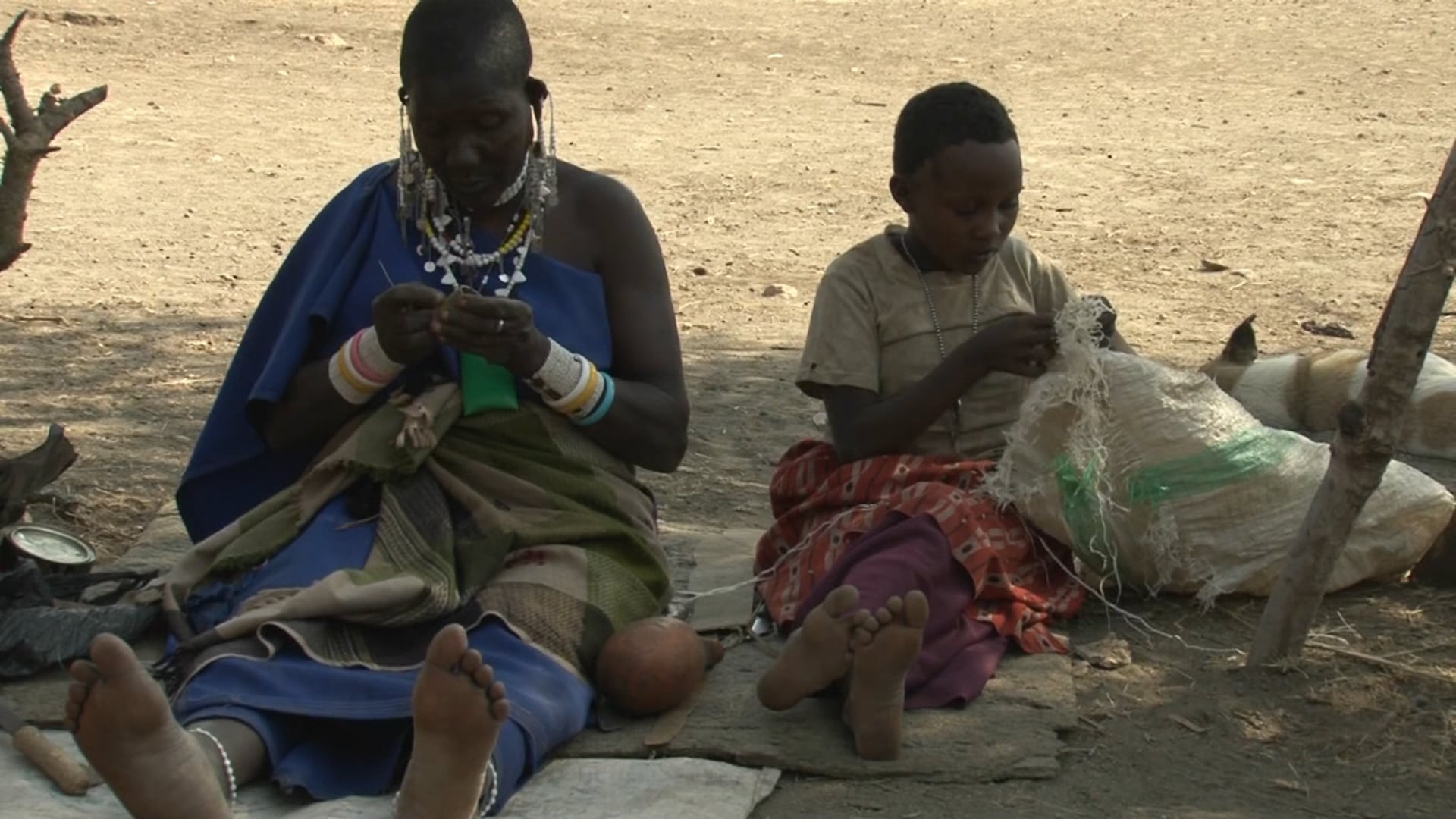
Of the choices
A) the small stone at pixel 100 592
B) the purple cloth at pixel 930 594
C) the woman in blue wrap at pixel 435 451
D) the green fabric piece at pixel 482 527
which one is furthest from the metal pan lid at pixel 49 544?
the purple cloth at pixel 930 594

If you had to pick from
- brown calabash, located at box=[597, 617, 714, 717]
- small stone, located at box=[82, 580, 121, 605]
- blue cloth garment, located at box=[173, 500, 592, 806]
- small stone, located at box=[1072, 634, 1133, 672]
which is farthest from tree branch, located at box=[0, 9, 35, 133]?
small stone, located at box=[1072, 634, 1133, 672]

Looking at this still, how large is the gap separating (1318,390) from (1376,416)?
1899 millimetres

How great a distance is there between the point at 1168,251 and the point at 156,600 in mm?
4903

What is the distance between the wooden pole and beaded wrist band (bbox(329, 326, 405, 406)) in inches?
65.7

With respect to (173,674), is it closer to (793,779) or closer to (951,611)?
(793,779)

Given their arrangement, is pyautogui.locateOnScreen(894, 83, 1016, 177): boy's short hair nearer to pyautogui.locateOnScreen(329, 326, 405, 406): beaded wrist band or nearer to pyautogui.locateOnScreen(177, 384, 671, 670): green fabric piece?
pyautogui.locateOnScreen(177, 384, 671, 670): green fabric piece

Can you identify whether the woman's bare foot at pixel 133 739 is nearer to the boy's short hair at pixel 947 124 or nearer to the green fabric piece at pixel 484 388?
the green fabric piece at pixel 484 388

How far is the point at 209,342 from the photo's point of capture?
615 centimetres

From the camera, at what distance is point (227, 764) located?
2.84 m

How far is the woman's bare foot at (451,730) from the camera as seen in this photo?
2613mm

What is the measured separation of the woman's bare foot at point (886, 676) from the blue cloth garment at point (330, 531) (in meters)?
0.48

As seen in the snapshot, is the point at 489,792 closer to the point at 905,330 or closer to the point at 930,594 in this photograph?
the point at 930,594

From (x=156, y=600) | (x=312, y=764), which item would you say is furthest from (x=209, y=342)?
(x=312, y=764)

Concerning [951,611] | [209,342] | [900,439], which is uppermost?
[900,439]
